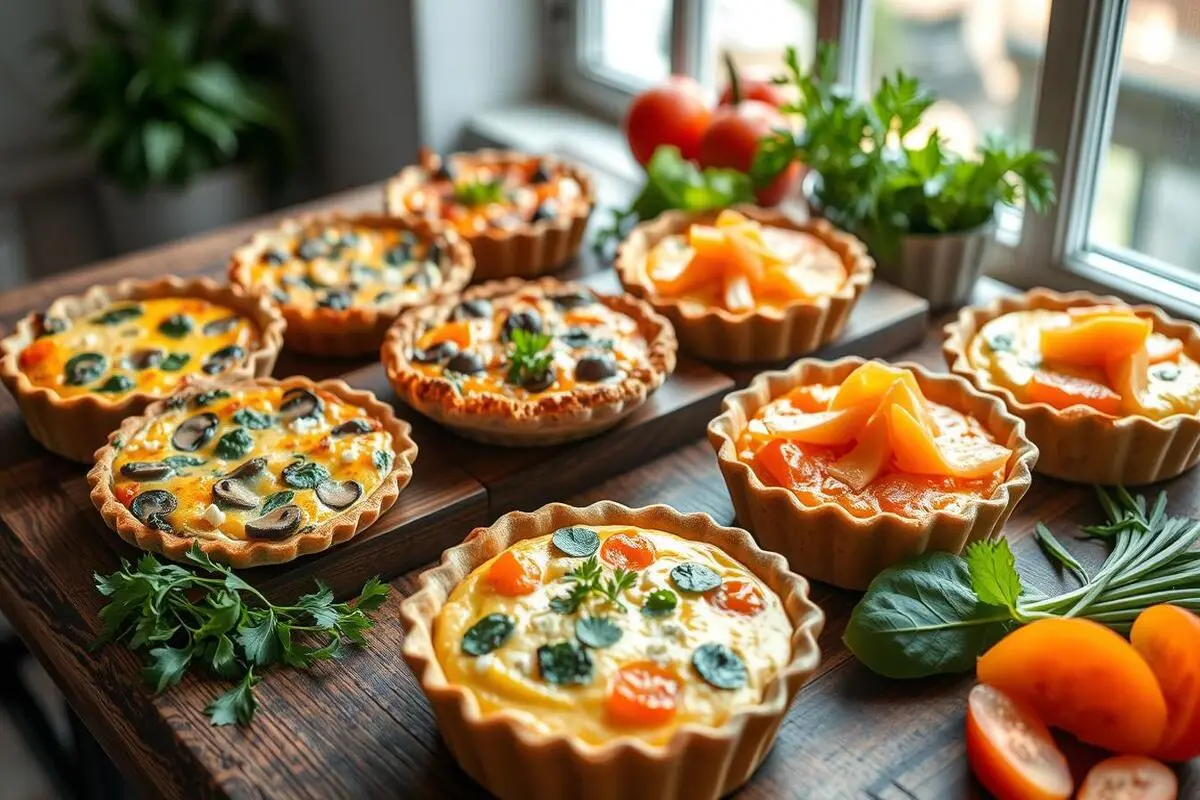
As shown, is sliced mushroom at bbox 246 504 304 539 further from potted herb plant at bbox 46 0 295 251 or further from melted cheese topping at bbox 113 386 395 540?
potted herb plant at bbox 46 0 295 251

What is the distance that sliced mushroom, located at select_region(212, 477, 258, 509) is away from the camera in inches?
85.6

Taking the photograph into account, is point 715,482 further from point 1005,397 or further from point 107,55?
point 107,55

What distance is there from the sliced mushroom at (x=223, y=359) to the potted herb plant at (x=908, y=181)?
1.22 meters

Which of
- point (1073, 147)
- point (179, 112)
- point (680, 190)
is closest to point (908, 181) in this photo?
point (1073, 147)

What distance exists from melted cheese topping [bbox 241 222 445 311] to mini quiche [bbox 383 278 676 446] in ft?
0.61

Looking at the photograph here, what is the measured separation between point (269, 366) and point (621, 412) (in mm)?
730

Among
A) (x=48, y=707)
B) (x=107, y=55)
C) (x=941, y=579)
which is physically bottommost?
(x=48, y=707)

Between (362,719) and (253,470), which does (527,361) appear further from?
(362,719)

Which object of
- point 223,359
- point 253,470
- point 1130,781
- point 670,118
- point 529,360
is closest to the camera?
point 1130,781

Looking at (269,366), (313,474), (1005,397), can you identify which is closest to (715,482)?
(1005,397)

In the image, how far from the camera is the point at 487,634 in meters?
1.85

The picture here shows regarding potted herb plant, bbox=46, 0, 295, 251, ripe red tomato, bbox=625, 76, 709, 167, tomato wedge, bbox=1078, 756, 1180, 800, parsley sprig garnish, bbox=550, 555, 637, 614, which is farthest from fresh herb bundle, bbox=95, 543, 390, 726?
potted herb plant, bbox=46, 0, 295, 251

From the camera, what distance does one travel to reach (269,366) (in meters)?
2.64

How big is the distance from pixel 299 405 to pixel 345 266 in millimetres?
653
